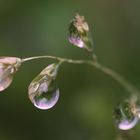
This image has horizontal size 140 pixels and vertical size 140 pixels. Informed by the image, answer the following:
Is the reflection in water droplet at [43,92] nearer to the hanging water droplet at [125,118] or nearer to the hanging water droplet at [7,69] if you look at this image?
the hanging water droplet at [7,69]

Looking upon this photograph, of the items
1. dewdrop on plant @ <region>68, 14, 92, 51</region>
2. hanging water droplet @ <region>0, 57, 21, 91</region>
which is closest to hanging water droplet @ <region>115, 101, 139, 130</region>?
dewdrop on plant @ <region>68, 14, 92, 51</region>

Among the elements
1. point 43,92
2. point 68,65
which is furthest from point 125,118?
point 68,65

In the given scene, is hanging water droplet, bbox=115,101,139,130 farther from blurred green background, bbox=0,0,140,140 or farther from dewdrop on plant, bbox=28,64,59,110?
blurred green background, bbox=0,0,140,140

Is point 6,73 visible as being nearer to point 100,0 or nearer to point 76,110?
point 76,110

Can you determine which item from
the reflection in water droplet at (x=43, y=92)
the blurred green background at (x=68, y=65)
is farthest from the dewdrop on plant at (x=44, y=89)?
the blurred green background at (x=68, y=65)

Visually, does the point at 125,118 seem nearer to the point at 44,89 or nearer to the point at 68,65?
the point at 44,89

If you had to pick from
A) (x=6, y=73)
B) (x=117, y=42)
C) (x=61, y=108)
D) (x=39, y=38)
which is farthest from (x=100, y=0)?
(x=6, y=73)
